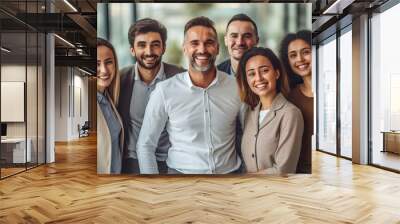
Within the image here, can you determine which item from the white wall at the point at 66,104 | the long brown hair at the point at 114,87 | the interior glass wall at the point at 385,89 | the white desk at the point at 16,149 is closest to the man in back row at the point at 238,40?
the long brown hair at the point at 114,87

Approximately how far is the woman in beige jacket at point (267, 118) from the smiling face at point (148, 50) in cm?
139

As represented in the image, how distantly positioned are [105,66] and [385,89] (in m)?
5.42

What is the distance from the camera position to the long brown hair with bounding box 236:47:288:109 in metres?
6.52

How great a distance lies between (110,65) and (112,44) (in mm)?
357

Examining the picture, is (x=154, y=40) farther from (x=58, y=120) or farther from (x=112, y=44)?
(x=58, y=120)

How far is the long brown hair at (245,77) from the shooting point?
6.52 meters

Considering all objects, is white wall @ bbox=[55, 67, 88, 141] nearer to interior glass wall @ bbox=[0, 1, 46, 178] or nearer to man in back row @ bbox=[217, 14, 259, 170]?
interior glass wall @ bbox=[0, 1, 46, 178]

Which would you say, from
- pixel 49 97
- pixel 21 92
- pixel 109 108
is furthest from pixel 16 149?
pixel 109 108

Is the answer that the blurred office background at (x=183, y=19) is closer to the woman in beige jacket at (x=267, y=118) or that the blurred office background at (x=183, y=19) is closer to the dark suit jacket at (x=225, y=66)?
the dark suit jacket at (x=225, y=66)

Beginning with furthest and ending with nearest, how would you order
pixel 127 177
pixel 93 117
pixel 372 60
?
pixel 93 117
pixel 372 60
pixel 127 177

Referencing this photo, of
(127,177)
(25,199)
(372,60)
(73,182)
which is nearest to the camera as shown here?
(25,199)

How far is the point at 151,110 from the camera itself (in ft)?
21.5

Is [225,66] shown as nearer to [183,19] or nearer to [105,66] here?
[183,19]

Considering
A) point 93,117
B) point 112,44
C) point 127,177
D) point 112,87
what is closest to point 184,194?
point 127,177
